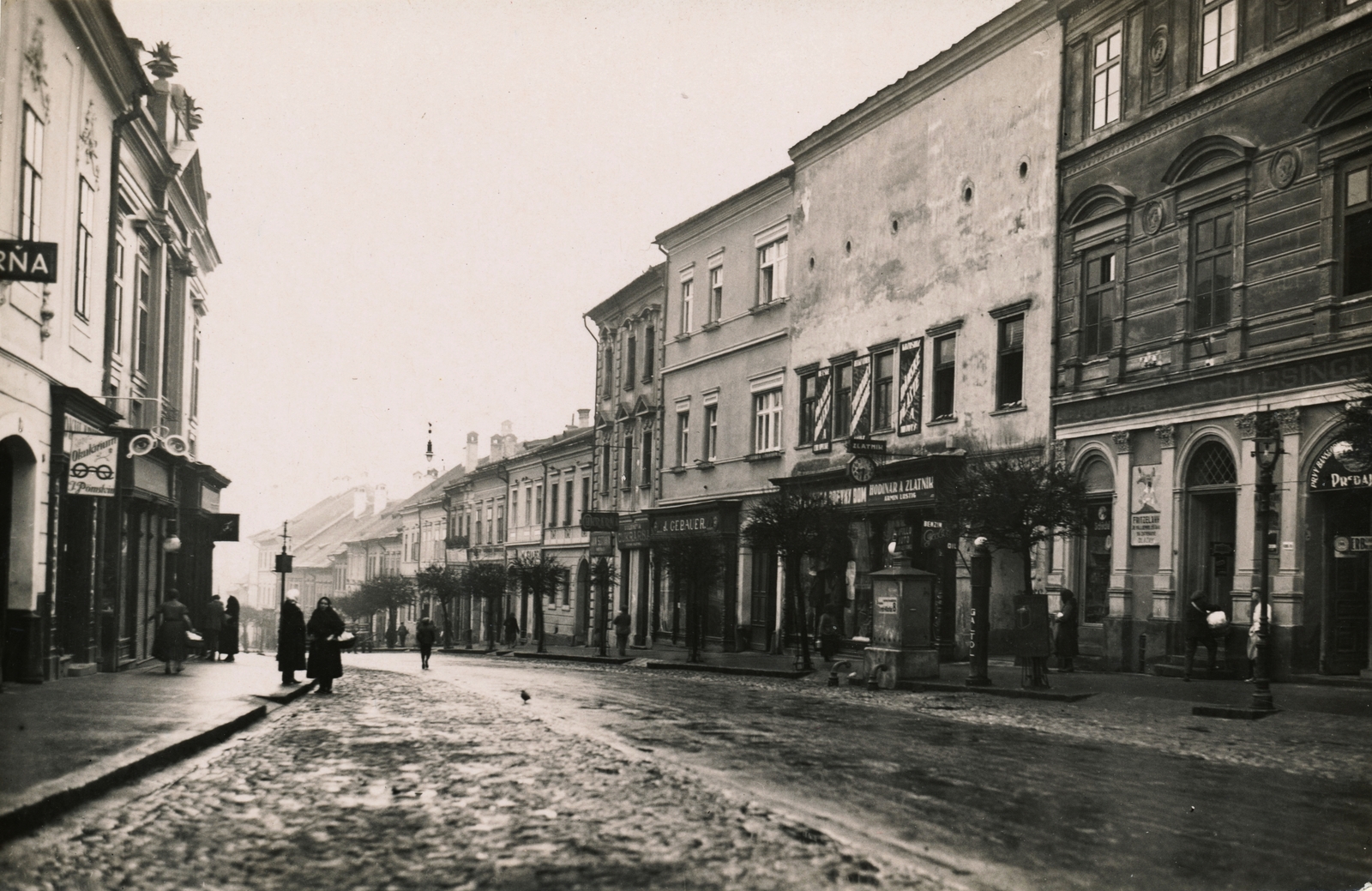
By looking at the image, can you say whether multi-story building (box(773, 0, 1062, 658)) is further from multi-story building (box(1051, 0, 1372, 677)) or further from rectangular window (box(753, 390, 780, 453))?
multi-story building (box(1051, 0, 1372, 677))

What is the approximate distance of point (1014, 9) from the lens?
89.6ft

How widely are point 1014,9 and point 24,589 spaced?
68.0ft

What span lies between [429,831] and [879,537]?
24939mm

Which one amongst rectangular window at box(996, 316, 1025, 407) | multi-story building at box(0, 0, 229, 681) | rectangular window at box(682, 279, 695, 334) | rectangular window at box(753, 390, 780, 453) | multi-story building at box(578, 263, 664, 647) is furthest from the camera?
multi-story building at box(578, 263, 664, 647)

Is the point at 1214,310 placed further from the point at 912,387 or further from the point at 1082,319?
the point at 912,387

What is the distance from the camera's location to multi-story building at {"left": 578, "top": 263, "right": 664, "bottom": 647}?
45250 mm

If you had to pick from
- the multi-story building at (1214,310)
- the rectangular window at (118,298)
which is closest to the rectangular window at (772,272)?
the multi-story building at (1214,310)

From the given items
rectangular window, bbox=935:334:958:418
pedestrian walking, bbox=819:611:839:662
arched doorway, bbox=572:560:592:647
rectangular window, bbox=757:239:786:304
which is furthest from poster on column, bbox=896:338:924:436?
arched doorway, bbox=572:560:592:647

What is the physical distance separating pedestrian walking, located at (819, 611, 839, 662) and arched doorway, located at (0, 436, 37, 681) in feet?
55.0

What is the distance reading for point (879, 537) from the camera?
105 feet

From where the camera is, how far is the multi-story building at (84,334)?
17156 mm

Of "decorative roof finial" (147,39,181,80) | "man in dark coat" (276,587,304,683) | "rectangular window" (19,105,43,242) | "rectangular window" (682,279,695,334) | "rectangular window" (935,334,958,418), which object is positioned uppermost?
"decorative roof finial" (147,39,181,80)

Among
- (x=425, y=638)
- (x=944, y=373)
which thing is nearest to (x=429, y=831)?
(x=944, y=373)

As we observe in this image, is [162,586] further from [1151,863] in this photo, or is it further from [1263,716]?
[1151,863]
